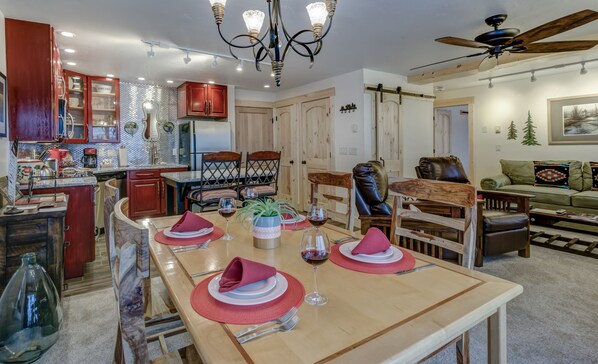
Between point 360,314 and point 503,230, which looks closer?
point 360,314

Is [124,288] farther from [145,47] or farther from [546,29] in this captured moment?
[145,47]

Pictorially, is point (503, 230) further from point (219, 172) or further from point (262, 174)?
point (219, 172)

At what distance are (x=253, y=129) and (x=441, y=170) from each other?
356cm

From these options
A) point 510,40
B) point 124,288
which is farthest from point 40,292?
point 510,40

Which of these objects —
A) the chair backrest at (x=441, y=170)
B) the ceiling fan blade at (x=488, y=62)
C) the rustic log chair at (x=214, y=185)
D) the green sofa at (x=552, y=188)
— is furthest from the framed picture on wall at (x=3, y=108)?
the green sofa at (x=552, y=188)

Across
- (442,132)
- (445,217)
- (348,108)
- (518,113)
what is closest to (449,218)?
(445,217)

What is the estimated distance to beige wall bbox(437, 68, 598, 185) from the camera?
5.29 meters

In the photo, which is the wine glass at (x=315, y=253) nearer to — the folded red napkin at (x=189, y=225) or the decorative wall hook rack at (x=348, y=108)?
the folded red napkin at (x=189, y=225)

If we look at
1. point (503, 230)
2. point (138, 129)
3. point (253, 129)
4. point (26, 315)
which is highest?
point (253, 129)

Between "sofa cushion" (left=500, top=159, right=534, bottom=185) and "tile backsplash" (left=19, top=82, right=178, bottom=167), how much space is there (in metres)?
5.90

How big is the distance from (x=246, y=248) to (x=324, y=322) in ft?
2.23

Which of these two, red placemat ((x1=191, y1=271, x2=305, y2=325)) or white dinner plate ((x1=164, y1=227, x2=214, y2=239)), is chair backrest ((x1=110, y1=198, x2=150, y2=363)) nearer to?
red placemat ((x1=191, y1=271, x2=305, y2=325))

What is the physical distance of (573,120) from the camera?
530 cm

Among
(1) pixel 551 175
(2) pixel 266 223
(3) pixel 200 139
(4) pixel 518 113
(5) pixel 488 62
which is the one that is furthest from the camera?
(4) pixel 518 113
